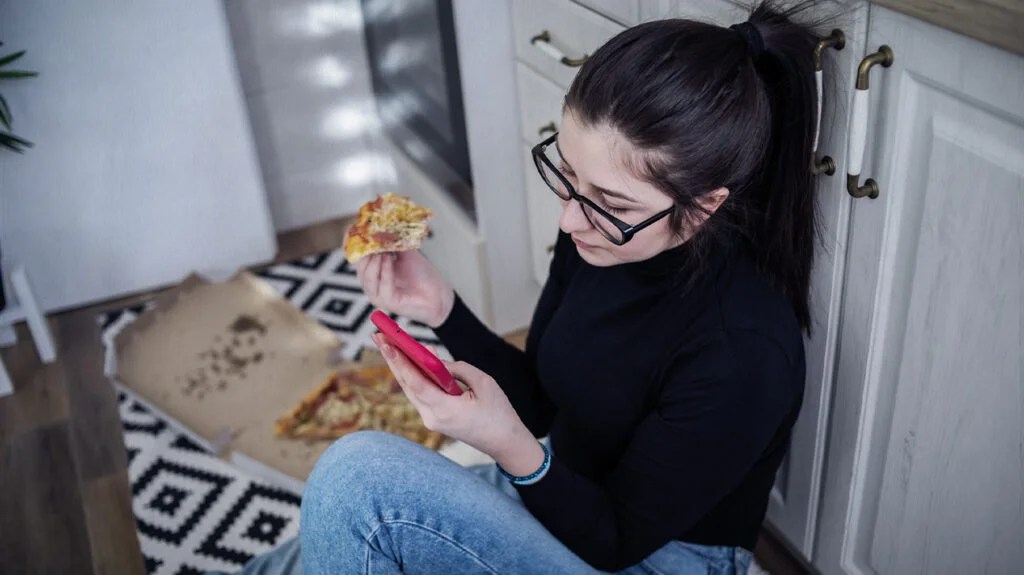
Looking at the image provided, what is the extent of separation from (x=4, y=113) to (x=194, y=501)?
88 centimetres

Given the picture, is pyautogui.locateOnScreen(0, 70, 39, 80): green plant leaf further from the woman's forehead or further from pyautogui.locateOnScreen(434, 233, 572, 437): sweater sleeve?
the woman's forehead

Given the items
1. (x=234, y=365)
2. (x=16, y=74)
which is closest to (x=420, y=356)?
(x=234, y=365)

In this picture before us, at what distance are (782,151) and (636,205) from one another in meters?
0.17

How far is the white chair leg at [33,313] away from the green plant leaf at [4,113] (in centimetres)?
29

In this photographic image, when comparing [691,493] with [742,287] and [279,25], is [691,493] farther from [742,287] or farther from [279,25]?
[279,25]

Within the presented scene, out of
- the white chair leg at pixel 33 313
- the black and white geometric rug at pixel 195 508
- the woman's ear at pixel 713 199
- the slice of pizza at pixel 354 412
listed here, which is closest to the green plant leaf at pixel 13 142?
the white chair leg at pixel 33 313

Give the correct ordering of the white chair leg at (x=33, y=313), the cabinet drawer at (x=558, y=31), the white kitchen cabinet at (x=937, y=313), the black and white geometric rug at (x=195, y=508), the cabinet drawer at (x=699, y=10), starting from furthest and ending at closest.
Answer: the white chair leg at (x=33, y=313)
the black and white geometric rug at (x=195, y=508)
the cabinet drawer at (x=558, y=31)
the cabinet drawer at (x=699, y=10)
the white kitchen cabinet at (x=937, y=313)

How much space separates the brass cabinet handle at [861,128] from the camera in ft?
2.93

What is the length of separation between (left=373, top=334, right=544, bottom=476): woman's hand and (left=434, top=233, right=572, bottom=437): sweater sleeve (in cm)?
25

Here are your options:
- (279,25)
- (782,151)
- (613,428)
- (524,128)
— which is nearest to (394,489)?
(613,428)

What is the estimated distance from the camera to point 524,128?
1786 mm

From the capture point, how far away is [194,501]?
169cm

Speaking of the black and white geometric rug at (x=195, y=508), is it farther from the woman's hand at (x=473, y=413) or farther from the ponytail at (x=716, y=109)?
the ponytail at (x=716, y=109)

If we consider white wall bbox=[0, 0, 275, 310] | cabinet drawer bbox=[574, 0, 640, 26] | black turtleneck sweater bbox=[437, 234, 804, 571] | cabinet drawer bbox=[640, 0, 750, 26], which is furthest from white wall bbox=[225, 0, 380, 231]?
black turtleneck sweater bbox=[437, 234, 804, 571]
